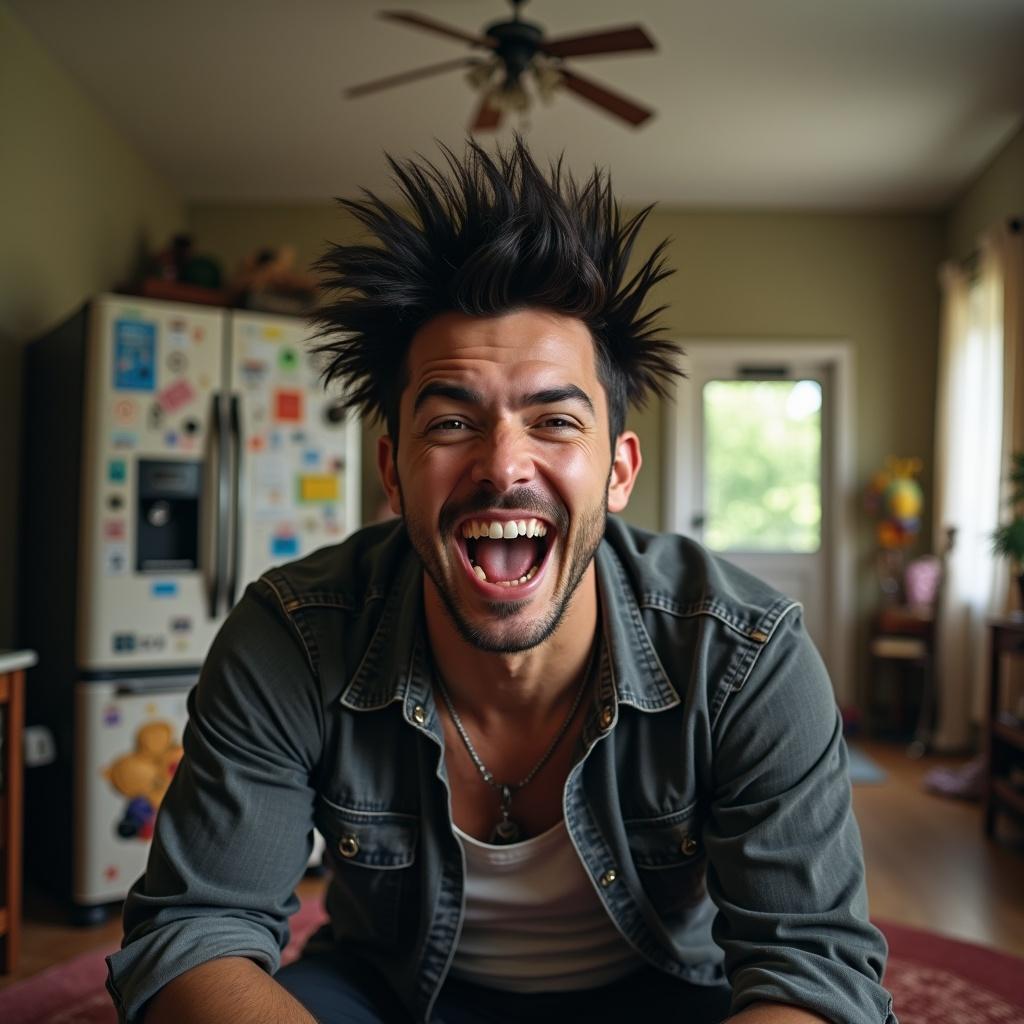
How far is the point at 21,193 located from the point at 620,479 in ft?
10.0

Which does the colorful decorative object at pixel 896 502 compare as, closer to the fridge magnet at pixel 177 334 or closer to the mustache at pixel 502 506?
the fridge magnet at pixel 177 334

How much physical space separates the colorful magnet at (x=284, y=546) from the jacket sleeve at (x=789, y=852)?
2.21 metres

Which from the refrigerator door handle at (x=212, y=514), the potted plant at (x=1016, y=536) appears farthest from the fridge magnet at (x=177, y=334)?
the potted plant at (x=1016, y=536)

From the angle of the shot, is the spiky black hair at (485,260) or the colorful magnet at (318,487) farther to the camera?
the colorful magnet at (318,487)

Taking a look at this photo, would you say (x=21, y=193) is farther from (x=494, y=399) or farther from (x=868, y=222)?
(x=868, y=222)

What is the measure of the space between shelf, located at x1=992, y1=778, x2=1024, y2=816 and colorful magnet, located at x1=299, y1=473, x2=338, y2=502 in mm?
2414

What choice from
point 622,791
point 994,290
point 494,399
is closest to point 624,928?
point 622,791

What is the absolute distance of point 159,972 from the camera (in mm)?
1062

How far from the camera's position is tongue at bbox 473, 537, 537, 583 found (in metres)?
1.23

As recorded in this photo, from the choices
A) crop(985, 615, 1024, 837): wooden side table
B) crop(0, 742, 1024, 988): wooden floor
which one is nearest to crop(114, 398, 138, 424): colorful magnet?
crop(0, 742, 1024, 988): wooden floor

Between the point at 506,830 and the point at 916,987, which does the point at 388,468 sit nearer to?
the point at 506,830

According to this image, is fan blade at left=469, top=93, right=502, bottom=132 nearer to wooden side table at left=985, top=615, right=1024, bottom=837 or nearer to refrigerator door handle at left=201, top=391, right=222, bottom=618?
refrigerator door handle at left=201, top=391, right=222, bottom=618

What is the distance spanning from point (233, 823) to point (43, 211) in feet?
10.8

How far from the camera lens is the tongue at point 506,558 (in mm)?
1233
